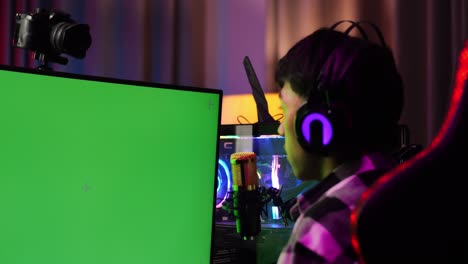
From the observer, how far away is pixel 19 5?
264cm

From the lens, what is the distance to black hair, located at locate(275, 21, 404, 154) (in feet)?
2.36

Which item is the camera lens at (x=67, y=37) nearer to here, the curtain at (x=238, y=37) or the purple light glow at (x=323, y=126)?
the purple light glow at (x=323, y=126)

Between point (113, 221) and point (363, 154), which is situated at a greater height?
point (363, 154)

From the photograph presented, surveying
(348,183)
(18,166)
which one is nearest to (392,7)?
(348,183)

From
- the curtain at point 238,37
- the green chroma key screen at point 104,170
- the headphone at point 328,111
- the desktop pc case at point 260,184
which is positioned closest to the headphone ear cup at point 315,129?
the headphone at point 328,111

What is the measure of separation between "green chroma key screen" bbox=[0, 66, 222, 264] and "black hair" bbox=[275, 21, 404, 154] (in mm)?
259

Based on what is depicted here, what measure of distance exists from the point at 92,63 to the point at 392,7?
1.42 m

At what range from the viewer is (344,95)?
2.37 feet

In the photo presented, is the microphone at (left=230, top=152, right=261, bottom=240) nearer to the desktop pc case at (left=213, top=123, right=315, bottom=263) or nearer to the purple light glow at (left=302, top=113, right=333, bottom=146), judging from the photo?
the desktop pc case at (left=213, top=123, right=315, bottom=263)

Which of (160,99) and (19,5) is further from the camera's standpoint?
(19,5)

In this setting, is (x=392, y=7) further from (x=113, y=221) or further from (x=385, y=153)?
(x=113, y=221)

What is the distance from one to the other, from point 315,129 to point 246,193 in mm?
402

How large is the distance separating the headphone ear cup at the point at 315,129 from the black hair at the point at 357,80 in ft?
0.07

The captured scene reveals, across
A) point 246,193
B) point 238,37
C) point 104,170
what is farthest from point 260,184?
point 238,37
